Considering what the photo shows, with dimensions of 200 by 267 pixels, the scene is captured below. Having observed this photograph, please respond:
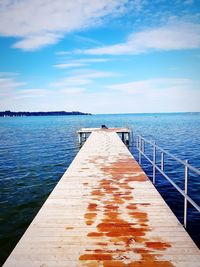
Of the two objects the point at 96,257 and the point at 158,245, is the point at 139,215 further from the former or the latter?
the point at 96,257

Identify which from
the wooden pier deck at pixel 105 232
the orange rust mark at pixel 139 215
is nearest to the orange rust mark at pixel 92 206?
the wooden pier deck at pixel 105 232

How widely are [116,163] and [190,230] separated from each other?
12.0 feet

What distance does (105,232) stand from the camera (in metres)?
4.36

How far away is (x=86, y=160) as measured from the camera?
35.4 ft

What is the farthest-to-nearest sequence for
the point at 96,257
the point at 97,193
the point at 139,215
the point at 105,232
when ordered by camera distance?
1. the point at 97,193
2. the point at 139,215
3. the point at 105,232
4. the point at 96,257

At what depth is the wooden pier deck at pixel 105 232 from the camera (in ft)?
11.7

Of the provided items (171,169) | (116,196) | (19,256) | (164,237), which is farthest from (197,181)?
(19,256)

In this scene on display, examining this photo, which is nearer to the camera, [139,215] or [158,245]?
[158,245]

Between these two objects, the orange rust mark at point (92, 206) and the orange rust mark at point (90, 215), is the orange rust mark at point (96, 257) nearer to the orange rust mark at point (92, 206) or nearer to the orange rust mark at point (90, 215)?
the orange rust mark at point (90, 215)

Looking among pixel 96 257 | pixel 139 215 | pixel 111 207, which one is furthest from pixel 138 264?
pixel 111 207

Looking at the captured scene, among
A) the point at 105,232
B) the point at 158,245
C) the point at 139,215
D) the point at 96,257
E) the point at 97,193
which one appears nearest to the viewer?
the point at 96,257

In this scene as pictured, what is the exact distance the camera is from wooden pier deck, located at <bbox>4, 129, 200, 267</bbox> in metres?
3.57

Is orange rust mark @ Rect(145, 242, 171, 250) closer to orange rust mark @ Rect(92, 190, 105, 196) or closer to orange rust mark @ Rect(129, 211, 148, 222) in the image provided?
orange rust mark @ Rect(129, 211, 148, 222)

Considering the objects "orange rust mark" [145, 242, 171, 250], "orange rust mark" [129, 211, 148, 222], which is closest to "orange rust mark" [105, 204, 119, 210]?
"orange rust mark" [129, 211, 148, 222]
